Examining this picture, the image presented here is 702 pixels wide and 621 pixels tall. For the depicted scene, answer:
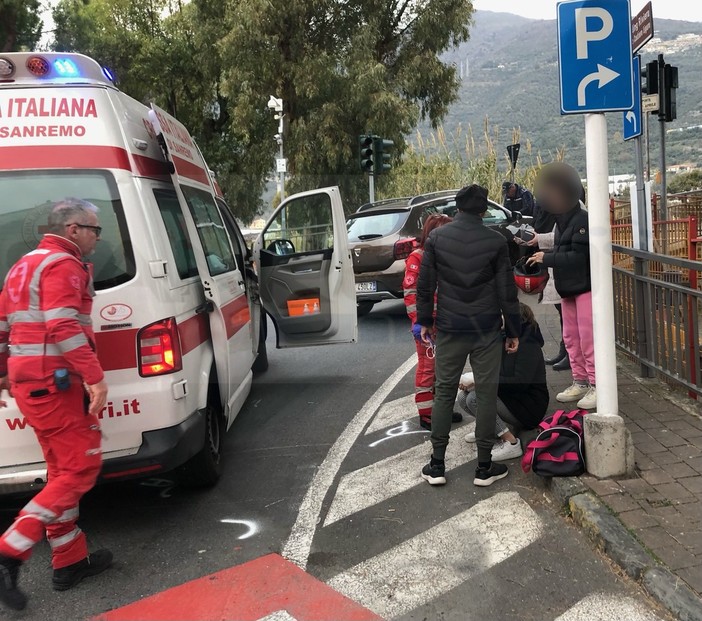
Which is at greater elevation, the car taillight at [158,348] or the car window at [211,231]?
the car window at [211,231]

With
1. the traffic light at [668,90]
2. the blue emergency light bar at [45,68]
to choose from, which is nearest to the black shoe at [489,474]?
the blue emergency light bar at [45,68]

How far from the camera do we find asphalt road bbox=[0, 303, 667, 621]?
124 inches

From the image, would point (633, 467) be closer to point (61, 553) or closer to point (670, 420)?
point (670, 420)

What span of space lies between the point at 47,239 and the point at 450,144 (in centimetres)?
1887

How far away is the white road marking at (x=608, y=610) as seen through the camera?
295cm

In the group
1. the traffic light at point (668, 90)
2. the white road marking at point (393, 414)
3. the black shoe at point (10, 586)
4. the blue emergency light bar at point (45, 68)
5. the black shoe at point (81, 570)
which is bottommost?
the white road marking at point (393, 414)

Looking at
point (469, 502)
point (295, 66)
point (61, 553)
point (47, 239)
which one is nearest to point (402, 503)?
point (469, 502)

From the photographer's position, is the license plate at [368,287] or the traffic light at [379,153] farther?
the traffic light at [379,153]

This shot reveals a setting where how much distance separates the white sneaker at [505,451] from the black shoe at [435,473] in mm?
443

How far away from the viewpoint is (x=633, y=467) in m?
4.11

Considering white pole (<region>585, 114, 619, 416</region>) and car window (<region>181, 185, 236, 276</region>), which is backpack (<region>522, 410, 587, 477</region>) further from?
car window (<region>181, 185, 236, 276</region>)

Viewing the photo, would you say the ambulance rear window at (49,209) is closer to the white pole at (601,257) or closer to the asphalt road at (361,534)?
the asphalt road at (361,534)

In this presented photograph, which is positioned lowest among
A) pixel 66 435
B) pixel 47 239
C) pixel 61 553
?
pixel 61 553

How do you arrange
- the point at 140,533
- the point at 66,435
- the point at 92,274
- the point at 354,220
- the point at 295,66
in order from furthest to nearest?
the point at 295,66 → the point at 354,220 → the point at 140,533 → the point at 92,274 → the point at 66,435
